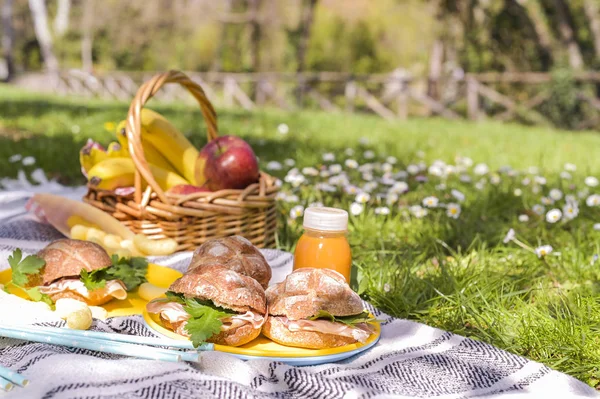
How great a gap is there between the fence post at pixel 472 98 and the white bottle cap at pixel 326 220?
12879mm

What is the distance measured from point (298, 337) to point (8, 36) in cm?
2562

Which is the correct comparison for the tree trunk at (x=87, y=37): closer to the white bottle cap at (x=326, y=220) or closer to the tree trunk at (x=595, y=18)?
the tree trunk at (x=595, y=18)

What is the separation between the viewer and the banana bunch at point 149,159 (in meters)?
2.69

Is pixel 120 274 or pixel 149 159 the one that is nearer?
pixel 120 274

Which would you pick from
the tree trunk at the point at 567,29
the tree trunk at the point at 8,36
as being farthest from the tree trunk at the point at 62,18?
the tree trunk at the point at 567,29

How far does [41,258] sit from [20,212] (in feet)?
4.13

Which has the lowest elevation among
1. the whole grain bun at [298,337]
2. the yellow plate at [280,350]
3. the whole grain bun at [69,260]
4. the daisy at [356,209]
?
the daisy at [356,209]

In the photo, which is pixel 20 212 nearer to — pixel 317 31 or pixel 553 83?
pixel 553 83

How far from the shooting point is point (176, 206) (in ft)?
8.15

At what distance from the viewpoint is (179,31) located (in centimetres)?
2962

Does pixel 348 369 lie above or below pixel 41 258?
below

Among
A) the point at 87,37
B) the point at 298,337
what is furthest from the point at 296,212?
the point at 87,37

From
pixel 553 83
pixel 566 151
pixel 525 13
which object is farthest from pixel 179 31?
pixel 566 151

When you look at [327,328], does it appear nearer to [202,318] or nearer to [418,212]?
[202,318]
